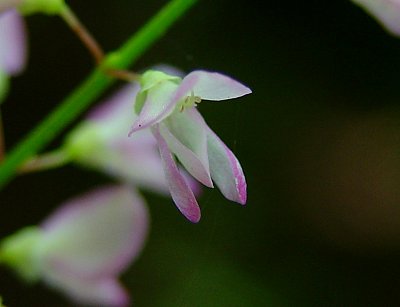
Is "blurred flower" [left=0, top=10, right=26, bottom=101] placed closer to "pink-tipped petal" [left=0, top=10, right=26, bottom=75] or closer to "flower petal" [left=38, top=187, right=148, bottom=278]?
"pink-tipped petal" [left=0, top=10, right=26, bottom=75]

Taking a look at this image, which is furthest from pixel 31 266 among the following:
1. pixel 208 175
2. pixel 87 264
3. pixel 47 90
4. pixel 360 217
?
pixel 360 217

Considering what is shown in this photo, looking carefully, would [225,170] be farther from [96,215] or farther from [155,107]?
[96,215]

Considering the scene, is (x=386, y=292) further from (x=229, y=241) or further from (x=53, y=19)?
(x=53, y=19)

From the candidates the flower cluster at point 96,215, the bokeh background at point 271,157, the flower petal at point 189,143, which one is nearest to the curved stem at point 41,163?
the flower cluster at point 96,215

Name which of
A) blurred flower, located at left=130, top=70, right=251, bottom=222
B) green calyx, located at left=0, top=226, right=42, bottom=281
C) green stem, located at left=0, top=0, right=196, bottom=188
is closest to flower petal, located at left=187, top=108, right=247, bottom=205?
blurred flower, located at left=130, top=70, right=251, bottom=222

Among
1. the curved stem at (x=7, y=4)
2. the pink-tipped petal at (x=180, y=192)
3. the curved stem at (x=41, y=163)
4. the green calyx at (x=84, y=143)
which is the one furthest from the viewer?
the green calyx at (x=84, y=143)

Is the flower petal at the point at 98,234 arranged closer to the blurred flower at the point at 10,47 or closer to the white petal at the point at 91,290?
the white petal at the point at 91,290
